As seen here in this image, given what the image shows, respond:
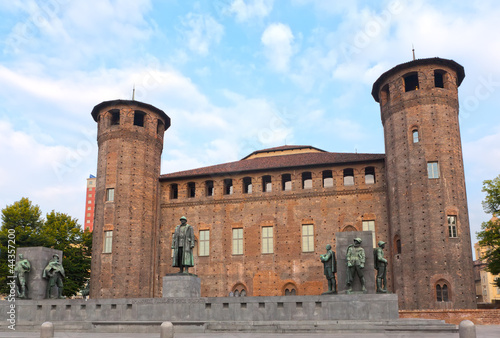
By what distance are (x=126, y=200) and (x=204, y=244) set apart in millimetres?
6388

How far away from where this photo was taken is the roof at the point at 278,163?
108 feet

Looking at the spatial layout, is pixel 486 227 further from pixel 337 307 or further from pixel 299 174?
pixel 337 307

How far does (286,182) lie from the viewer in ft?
116

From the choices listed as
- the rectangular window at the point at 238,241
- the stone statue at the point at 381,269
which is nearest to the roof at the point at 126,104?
the rectangular window at the point at 238,241

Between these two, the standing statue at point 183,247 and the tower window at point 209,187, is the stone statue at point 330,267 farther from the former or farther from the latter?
the tower window at point 209,187

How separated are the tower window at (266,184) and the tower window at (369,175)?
6.89 m

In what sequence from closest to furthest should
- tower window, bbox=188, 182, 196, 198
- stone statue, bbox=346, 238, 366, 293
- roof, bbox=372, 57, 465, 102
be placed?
stone statue, bbox=346, 238, 366, 293 < roof, bbox=372, 57, 465, 102 < tower window, bbox=188, 182, 196, 198

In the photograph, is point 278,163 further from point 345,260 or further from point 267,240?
point 345,260

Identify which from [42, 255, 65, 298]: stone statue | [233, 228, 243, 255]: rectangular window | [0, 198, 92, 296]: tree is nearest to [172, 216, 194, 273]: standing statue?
[42, 255, 65, 298]: stone statue

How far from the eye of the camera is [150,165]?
116ft

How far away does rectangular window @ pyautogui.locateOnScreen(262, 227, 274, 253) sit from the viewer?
32781mm

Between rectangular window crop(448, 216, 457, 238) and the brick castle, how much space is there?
68 mm

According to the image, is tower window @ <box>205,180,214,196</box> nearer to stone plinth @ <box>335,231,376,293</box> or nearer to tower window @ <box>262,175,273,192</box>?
tower window @ <box>262,175,273,192</box>

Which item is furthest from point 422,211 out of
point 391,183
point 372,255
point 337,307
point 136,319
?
point 136,319
